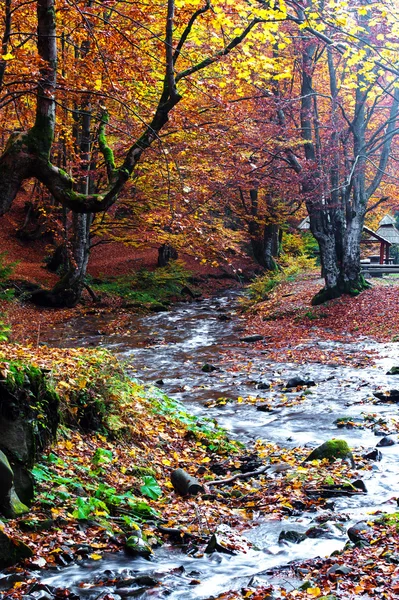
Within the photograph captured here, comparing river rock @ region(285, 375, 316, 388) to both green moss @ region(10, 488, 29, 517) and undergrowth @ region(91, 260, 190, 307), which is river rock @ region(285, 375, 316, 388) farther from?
undergrowth @ region(91, 260, 190, 307)

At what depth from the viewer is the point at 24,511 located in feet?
15.4

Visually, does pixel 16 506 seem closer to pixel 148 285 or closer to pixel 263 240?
pixel 148 285

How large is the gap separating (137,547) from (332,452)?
3.33 meters

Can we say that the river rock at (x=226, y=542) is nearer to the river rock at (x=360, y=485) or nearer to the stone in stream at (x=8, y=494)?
the stone in stream at (x=8, y=494)

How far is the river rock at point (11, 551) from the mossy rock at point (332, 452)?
13.2 ft

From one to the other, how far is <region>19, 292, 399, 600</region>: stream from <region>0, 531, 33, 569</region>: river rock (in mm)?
202

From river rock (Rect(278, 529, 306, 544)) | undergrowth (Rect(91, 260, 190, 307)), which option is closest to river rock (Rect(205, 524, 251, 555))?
river rock (Rect(278, 529, 306, 544))

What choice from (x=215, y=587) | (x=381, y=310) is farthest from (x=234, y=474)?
(x=381, y=310)

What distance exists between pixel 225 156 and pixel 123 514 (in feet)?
56.4

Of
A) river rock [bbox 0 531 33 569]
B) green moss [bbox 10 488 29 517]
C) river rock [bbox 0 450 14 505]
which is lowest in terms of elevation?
river rock [bbox 0 531 33 569]

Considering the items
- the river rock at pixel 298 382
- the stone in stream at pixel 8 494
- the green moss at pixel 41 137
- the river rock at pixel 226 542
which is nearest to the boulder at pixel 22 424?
the stone in stream at pixel 8 494

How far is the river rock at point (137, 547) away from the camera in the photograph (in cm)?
469

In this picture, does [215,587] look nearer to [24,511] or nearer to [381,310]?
[24,511]

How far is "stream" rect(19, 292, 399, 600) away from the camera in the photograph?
4.39m
